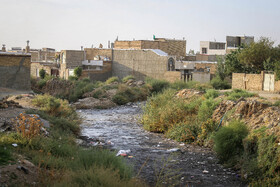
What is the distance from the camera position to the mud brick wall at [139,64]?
38312 mm

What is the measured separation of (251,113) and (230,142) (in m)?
2.19

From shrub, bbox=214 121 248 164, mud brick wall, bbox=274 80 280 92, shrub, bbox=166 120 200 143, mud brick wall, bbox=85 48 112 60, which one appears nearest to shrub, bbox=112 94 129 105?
mud brick wall, bbox=274 80 280 92

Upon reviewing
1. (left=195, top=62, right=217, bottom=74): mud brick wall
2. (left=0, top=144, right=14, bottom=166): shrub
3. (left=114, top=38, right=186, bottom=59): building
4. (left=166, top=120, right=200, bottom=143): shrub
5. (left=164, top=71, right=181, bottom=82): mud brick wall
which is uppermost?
(left=114, top=38, right=186, bottom=59): building

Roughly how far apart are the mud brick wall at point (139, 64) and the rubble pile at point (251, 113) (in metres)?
25.7

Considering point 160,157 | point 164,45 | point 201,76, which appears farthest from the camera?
point 164,45

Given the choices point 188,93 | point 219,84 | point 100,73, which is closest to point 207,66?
point 219,84

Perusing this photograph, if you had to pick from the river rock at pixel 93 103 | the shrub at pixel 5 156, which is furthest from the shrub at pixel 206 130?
the river rock at pixel 93 103

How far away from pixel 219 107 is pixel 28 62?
11.3 meters

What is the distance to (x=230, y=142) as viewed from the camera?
928 centimetres

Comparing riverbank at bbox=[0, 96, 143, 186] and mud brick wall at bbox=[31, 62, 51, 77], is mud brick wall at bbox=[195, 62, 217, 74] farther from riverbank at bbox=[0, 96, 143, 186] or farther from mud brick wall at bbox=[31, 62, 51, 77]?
riverbank at bbox=[0, 96, 143, 186]

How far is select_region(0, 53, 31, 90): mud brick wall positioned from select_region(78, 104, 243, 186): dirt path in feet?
15.0

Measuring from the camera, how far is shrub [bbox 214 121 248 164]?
923cm

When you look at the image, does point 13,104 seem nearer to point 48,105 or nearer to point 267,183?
point 48,105

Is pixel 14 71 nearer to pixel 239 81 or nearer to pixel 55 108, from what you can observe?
pixel 55 108
